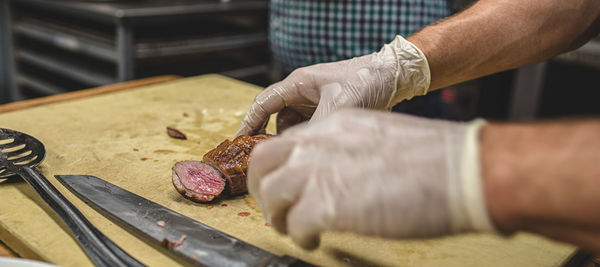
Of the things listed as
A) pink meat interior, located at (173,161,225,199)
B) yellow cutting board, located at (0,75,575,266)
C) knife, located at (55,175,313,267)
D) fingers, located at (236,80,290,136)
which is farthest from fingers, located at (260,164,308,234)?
fingers, located at (236,80,290,136)

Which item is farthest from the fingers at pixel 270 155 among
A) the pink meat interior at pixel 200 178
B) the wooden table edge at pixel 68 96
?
the wooden table edge at pixel 68 96

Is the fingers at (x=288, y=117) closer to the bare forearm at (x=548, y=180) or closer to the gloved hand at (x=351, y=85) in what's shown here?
the gloved hand at (x=351, y=85)

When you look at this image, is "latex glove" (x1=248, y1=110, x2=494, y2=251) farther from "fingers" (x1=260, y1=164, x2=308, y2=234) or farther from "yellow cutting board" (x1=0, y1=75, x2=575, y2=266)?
"yellow cutting board" (x1=0, y1=75, x2=575, y2=266)

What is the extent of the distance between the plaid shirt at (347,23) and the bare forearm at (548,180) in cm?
203

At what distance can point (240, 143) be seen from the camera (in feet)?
5.92

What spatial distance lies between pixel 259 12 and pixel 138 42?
125 cm

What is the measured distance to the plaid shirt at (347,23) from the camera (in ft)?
A: 9.25

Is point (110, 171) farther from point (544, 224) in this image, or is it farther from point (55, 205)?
point (544, 224)

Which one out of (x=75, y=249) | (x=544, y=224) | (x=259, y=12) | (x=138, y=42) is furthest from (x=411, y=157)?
(x=259, y=12)

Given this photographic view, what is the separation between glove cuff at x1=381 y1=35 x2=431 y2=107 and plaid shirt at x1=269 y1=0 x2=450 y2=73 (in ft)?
3.23

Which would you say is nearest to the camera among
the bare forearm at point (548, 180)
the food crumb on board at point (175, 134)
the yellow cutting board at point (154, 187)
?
the bare forearm at point (548, 180)

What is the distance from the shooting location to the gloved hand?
5.76 feet

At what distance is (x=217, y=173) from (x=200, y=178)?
6 cm

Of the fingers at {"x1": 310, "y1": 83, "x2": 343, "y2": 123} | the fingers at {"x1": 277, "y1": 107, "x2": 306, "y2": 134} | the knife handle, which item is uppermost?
the fingers at {"x1": 310, "y1": 83, "x2": 343, "y2": 123}
